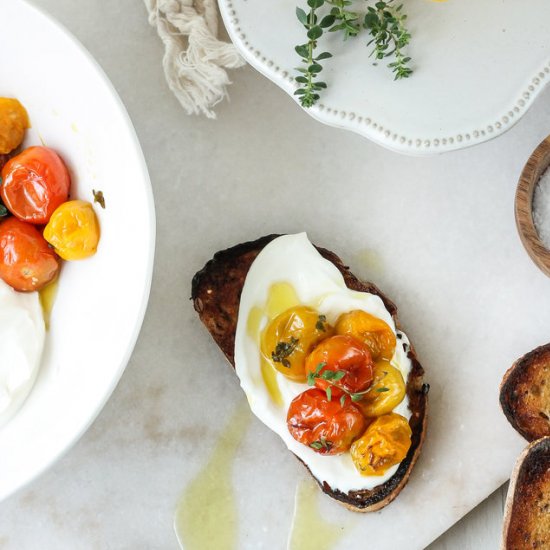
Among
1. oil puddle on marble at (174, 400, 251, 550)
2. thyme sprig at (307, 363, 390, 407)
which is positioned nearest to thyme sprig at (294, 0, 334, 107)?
thyme sprig at (307, 363, 390, 407)

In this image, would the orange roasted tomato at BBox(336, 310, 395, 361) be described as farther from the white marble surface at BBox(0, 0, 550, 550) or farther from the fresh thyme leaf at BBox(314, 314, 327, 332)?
the white marble surface at BBox(0, 0, 550, 550)

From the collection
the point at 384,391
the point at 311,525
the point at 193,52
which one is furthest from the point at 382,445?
the point at 193,52

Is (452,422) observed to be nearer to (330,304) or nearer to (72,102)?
(330,304)

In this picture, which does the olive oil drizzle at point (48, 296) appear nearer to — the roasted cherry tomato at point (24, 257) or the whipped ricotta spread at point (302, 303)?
the roasted cherry tomato at point (24, 257)

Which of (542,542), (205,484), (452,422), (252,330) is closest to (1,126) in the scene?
(252,330)

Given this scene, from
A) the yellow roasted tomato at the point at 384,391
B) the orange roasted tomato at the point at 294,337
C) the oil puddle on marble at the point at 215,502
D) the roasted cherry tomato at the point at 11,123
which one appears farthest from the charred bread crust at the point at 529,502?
the roasted cherry tomato at the point at 11,123

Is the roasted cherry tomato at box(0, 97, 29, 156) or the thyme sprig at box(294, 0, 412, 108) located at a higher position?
the thyme sprig at box(294, 0, 412, 108)
